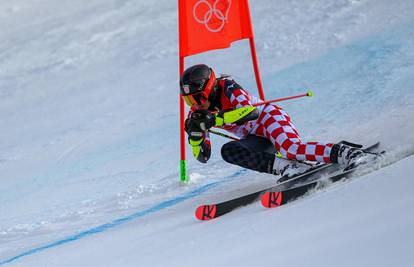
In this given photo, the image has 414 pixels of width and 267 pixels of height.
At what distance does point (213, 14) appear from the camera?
19.5 ft

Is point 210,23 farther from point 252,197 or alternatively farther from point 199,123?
point 252,197

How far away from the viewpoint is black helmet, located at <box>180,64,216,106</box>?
4703 millimetres

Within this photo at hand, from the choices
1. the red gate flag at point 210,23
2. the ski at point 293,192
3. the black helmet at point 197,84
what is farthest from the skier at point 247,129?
the red gate flag at point 210,23

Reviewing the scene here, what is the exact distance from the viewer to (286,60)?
29.8 feet

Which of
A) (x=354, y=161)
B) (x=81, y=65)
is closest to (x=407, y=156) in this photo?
(x=354, y=161)

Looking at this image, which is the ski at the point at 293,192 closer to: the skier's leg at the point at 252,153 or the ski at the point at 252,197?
the ski at the point at 252,197

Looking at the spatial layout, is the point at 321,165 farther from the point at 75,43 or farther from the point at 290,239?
the point at 75,43

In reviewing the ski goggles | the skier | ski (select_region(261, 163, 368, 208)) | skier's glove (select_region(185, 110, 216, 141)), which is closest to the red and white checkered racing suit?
the skier

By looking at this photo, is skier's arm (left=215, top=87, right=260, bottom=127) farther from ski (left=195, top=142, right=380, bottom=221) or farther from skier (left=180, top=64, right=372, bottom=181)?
ski (left=195, top=142, right=380, bottom=221)

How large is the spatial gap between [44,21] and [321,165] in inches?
455

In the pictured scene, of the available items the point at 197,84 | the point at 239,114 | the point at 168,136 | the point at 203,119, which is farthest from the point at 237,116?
the point at 168,136

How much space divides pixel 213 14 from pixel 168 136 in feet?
6.52

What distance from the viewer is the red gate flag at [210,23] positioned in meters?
5.89

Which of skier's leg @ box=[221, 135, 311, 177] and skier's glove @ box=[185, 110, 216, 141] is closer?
skier's glove @ box=[185, 110, 216, 141]
